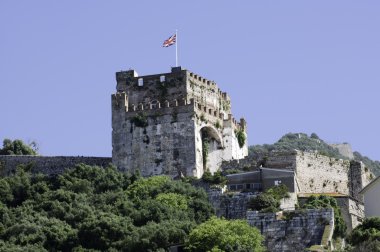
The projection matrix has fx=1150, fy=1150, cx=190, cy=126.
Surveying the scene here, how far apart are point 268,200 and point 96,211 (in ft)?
32.8

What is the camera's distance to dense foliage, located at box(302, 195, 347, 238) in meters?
63.8

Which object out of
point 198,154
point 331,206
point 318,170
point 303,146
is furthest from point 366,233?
Result: point 303,146

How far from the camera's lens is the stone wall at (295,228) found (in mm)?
62531

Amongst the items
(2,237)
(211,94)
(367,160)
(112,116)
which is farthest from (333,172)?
(367,160)

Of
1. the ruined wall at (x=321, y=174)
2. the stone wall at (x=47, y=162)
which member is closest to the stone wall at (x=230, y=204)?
the ruined wall at (x=321, y=174)

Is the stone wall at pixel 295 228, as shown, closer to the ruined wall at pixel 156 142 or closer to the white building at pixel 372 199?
the white building at pixel 372 199

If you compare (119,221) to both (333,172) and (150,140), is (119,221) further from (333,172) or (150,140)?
(333,172)

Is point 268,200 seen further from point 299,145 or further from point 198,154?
point 299,145

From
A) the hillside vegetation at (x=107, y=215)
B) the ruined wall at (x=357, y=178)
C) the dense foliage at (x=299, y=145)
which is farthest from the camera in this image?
the dense foliage at (x=299, y=145)

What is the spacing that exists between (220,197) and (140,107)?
10.3 meters

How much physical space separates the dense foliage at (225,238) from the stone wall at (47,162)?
1815 cm

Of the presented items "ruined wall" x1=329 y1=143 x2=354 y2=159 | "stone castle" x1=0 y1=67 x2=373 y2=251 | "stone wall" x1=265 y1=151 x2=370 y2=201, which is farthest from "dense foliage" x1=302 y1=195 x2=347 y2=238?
"ruined wall" x1=329 y1=143 x2=354 y2=159

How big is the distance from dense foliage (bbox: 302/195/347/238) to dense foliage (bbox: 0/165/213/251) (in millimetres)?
5947

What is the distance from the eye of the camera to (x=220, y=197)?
69.4 m
